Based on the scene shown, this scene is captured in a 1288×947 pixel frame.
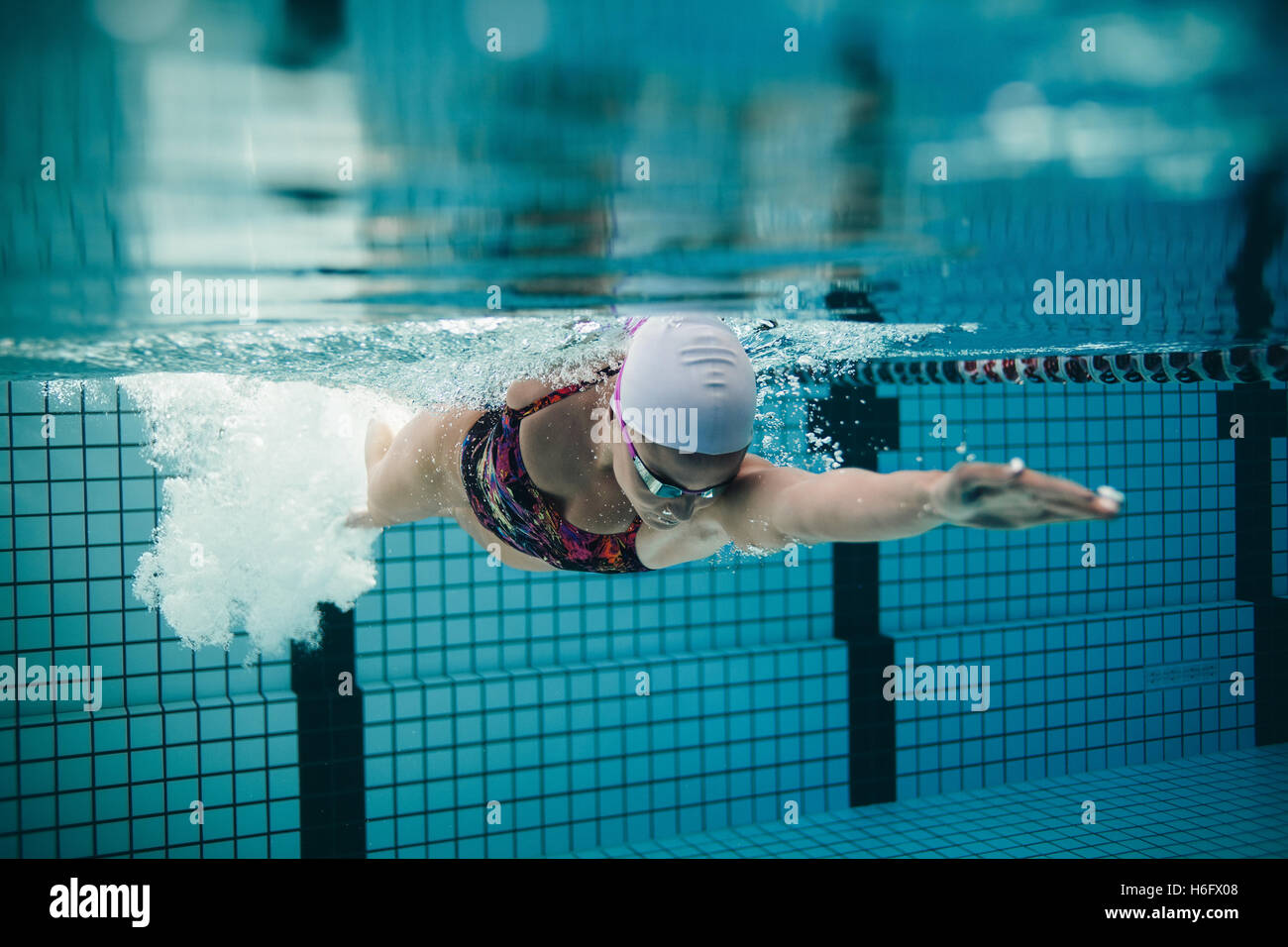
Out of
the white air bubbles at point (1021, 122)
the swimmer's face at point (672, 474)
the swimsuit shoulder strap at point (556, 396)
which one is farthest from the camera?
the swimsuit shoulder strap at point (556, 396)

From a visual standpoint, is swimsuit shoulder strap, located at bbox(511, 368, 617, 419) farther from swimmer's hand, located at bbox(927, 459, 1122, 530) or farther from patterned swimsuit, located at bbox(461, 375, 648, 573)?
swimmer's hand, located at bbox(927, 459, 1122, 530)

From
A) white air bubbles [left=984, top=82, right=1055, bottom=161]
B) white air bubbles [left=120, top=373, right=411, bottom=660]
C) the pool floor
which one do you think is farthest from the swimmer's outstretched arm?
the pool floor

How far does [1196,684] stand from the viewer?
6.96 metres

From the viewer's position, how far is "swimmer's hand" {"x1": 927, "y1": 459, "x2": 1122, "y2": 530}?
40.3 inches

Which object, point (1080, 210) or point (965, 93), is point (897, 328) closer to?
point (1080, 210)

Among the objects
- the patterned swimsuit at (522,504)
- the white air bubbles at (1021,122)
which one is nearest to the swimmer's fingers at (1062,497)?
the white air bubbles at (1021,122)

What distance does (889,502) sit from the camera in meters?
1.29

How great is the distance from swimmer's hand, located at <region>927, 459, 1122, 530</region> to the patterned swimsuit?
1378 mm

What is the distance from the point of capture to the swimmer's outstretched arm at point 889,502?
3.42 feet

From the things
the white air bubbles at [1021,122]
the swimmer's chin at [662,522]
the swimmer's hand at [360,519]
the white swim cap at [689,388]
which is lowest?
the swimmer's hand at [360,519]

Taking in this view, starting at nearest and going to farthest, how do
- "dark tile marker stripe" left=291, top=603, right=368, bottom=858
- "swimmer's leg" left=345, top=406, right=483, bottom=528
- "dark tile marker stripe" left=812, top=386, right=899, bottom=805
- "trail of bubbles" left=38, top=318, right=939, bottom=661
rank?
"swimmer's leg" left=345, top=406, right=483, bottom=528 < "trail of bubbles" left=38, top=318, right=939, bottom=661 < "dark tile marker stripe" left=291, top=603, right=368, bottom=858 < "dark tile marker stripe" left=812, top=386, right=899, bottom=805

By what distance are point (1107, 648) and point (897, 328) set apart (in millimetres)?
4369

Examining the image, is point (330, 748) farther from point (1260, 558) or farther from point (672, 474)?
point (1260, 558)

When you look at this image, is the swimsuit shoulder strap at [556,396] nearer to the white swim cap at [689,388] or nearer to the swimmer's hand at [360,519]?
the white swim cap at [689,388]
